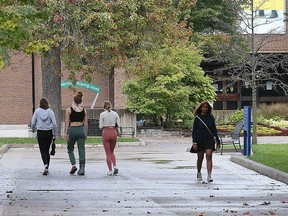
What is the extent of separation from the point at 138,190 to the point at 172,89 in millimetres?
24469

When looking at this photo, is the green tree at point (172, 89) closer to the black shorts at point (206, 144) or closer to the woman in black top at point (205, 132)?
the woman in black top at point (205, 132)

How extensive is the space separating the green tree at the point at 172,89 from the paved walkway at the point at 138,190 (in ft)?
54.9

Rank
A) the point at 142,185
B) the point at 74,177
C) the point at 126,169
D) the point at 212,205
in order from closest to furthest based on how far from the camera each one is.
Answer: the point at 212,205 < the point at 142,185 < the point at 74,177 < the point at 126,169

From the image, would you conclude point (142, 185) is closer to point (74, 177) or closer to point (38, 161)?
point (74, 177)

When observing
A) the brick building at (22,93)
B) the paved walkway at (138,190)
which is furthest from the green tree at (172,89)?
the paved walkway at (138,190)

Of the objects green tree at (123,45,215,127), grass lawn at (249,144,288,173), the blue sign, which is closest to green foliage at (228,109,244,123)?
green tree at (123,45,215,127)

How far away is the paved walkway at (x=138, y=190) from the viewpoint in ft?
38.2

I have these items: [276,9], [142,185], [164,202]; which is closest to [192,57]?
[276,9]

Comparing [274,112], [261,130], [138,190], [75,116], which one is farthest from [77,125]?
[274,112]

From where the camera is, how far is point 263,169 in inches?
700

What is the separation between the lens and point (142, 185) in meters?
15.1

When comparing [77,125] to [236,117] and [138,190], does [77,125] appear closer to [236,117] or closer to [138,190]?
[138,190]

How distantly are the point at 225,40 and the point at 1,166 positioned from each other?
923 inches

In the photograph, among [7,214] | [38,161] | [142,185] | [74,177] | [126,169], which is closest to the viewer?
[7,214]
